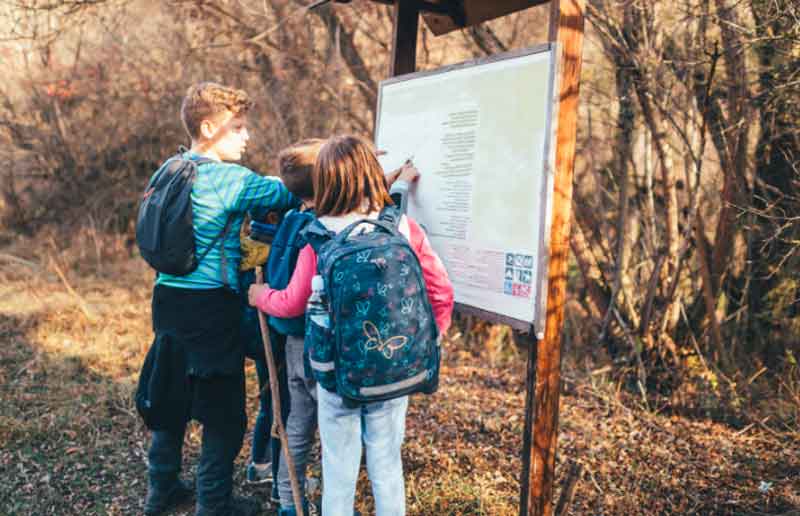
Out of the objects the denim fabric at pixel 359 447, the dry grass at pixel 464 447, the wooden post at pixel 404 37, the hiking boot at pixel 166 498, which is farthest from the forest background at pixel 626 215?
the wooden post at pixel 404 37

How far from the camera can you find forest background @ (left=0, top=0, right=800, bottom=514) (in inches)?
168

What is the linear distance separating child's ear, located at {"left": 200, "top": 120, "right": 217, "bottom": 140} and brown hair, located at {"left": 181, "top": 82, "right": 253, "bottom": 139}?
0.02 meters

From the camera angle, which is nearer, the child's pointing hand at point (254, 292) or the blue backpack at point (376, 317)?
the blue backpack at point (376, 317)

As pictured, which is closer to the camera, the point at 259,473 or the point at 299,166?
the point at 299,166

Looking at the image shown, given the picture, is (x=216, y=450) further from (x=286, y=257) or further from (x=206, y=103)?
(x=206, y=103)

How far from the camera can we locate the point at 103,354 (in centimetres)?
606

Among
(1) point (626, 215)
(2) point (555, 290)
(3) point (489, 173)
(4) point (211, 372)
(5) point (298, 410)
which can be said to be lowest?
(5) point (298, 410)

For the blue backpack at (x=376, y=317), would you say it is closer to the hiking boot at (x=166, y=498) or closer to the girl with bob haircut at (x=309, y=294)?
the girl with bob haircut at (x=309, y=294)

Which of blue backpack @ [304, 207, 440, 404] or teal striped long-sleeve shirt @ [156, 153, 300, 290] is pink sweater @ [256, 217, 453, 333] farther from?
teal striped long-sleeve shirt @ [156, 153, 300, 290]

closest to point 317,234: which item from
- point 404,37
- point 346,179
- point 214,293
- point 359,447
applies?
point 346,179

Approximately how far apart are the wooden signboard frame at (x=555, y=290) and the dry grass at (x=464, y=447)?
2.67ft

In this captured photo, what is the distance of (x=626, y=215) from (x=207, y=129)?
141 inches

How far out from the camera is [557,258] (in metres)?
2.54

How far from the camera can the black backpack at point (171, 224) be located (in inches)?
114
